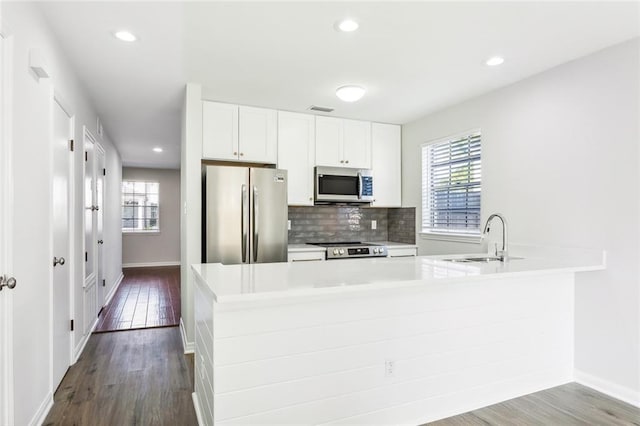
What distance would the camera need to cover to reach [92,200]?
4031 mm

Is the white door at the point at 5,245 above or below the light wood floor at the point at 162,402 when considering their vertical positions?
above

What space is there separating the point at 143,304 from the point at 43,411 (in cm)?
306

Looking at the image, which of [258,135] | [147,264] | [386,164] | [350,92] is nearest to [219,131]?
Result: [258,135]

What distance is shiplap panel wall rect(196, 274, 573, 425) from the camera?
1.80 m

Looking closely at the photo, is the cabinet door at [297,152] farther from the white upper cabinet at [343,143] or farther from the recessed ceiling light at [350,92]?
the recessed ceiling light at [350,92]

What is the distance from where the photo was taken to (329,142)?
4.37m

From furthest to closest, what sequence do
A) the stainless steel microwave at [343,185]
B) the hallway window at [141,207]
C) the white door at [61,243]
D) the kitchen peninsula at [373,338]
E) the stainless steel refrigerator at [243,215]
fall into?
the hallway window at [141,207]
the stainless steel microwave at [343,185]
the stainless steel refrigerator at [243,215]
the white door at [61,243]
the kitchen peninsula at [373,338]

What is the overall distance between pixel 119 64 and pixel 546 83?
11.2 feet

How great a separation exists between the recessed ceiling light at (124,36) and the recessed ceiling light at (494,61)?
2.53 meters

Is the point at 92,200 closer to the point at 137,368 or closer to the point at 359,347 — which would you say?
the point at 137,368

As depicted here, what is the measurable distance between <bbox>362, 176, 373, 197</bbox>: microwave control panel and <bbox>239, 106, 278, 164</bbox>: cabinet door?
1119 mm

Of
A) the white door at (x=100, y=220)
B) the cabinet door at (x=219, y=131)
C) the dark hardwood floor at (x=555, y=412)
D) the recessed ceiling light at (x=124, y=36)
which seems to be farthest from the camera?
the white door at (x=100, y=220)

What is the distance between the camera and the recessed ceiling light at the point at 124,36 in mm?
2420

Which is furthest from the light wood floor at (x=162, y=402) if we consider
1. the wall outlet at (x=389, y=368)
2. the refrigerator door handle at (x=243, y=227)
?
the refrigerator door handle at (x=243, y=227)
